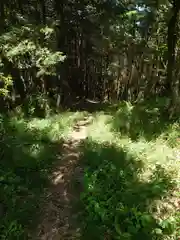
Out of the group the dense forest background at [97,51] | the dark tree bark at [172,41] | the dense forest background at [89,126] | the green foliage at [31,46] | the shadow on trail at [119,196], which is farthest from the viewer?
the dense forest background at [97,51]

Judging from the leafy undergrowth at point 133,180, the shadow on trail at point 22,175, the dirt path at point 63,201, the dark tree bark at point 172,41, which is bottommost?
the dirt path at point 63,201

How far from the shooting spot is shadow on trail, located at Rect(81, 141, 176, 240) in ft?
15.1

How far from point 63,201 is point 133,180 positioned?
4.38 feet

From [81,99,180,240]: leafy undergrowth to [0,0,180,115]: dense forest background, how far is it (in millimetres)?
2434

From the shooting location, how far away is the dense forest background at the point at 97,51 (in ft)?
32.9

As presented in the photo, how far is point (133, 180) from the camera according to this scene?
18.6ft

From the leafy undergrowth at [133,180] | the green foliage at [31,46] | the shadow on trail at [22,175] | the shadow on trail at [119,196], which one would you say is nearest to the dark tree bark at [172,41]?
the leafy undergrowth at [133,180]

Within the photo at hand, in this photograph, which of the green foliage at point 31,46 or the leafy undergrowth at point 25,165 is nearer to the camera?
the leafy undergrowth at point 25,165

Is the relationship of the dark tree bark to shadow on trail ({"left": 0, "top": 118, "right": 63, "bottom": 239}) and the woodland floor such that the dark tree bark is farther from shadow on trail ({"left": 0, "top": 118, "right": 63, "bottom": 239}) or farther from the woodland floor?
shadow on trail ({"left": 0, "top": 118, "right": 63, "bottom": 239})

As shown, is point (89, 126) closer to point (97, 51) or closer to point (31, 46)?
point (31, 46)

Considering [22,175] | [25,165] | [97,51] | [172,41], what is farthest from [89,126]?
[97,51]

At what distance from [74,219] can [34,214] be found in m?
0.70

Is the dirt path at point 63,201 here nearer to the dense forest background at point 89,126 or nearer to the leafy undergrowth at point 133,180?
the dense forest background at point 89,126

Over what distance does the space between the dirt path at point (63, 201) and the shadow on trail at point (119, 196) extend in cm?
22
